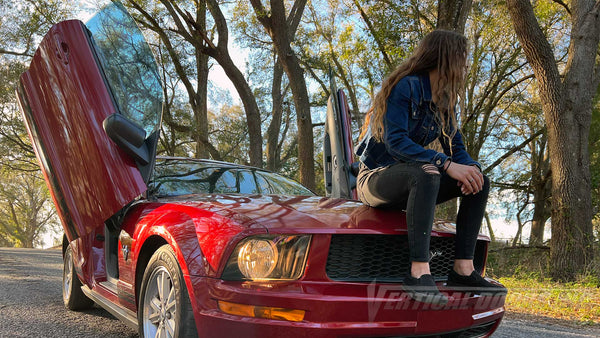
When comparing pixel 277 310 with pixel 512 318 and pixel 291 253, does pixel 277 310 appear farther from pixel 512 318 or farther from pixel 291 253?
pixel 512 318

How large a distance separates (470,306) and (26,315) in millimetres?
3270

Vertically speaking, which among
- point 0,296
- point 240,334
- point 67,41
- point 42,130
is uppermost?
point 67,41

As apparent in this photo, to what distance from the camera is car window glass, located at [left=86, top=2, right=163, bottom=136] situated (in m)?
2.74

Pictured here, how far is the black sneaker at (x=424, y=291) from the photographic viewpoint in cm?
176

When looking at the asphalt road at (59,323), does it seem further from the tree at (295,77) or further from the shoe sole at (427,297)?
the tree at (295,77)

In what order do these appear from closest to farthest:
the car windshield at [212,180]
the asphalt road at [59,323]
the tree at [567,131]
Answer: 1. the asphalt road at [59,323]
2. the car windshield at [212,180]
3. the tree at [567,131]

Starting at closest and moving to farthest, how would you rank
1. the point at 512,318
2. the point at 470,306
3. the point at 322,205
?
the point at 470,306 < the point at 322,205 < the point at 512,318

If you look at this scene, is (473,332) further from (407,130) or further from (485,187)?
(407,130)

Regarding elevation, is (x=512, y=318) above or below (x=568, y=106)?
below

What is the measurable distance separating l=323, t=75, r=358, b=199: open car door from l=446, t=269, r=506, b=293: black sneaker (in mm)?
1280

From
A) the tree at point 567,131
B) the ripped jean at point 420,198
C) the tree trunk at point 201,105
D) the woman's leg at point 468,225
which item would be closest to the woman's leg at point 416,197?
the ripped jean at point 420,198

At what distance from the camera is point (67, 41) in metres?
2.86

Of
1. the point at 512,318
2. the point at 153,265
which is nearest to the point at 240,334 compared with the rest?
the point at 153,265

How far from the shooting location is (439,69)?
2.15 meters
